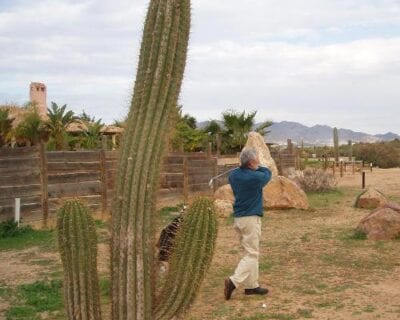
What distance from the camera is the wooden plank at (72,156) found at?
1216cm

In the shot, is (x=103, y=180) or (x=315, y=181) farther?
(x=315, y=181)

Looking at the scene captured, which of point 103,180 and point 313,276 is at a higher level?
point 103,180

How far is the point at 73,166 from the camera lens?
1254 centimetres

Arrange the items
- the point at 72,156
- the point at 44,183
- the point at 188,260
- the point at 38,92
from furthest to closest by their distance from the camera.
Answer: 1. the point at 38,92
2. the point at 72,156
3. the point at 44,183
4. the point at 188,260

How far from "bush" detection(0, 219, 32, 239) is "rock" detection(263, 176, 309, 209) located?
651cm

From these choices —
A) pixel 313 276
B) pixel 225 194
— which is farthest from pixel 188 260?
pixel 225 194

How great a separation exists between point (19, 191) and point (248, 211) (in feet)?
20.2

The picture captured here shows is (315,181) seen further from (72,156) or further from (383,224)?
(72,156)

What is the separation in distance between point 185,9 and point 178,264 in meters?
1.82

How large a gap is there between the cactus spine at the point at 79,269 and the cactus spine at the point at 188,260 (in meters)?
0.48

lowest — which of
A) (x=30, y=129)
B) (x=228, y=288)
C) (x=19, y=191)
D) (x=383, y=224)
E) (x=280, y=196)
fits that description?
(x=228, y=288)

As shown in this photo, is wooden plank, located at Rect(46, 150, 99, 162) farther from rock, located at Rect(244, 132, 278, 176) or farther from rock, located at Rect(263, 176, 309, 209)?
rock, located at Rect(244, 132, 278, 176)

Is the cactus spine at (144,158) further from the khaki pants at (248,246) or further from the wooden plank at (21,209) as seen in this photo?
the wooden plank at (21,209)

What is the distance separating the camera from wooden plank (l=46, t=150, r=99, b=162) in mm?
12162
